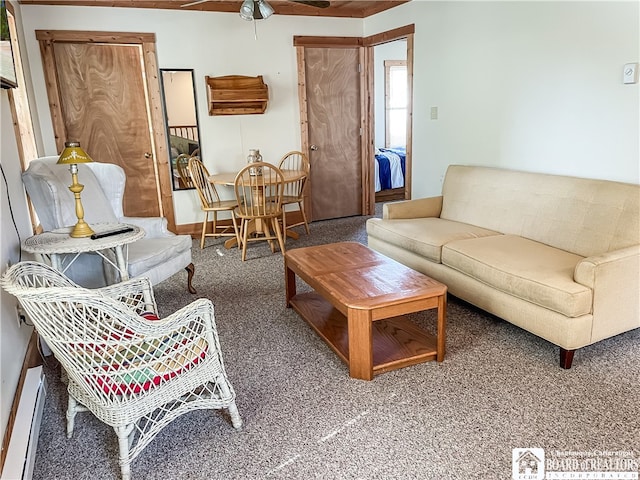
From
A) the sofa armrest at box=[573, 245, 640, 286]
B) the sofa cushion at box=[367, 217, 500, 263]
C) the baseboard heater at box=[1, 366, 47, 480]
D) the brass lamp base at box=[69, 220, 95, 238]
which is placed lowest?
the baseboard heater at box=[1, 366, 47, 480]

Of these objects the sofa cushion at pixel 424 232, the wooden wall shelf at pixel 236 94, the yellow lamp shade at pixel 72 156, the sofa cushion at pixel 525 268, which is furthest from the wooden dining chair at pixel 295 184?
the yellow lamp shade at pixel 72 156

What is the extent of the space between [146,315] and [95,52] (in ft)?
11.5

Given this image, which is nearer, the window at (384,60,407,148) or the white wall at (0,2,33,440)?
the white wall at (0,2,33,440)

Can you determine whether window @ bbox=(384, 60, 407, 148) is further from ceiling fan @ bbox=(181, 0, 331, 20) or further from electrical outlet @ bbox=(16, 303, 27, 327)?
electrical outlet @ bbox=(16, 303, 27, 327)

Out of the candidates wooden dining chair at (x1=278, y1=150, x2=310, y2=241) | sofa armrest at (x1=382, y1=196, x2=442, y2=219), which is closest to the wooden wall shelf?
wooden dining chair at (x1=278, y1=150, x2=310, y2=241)

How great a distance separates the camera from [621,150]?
3.03 m

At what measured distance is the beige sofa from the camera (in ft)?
7.90

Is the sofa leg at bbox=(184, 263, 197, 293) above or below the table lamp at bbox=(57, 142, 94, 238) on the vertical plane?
below

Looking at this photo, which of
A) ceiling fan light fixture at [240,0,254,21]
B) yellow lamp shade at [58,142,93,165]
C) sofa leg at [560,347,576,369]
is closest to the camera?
sofa leg at [560,347,576,369]

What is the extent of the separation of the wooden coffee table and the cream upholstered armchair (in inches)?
32.3

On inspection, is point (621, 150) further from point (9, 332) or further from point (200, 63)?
point (200, 63)

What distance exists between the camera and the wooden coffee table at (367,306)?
2.37 metres

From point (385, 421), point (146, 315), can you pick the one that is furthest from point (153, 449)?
point (385, 421)

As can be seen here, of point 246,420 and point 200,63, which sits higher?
point 200,63
